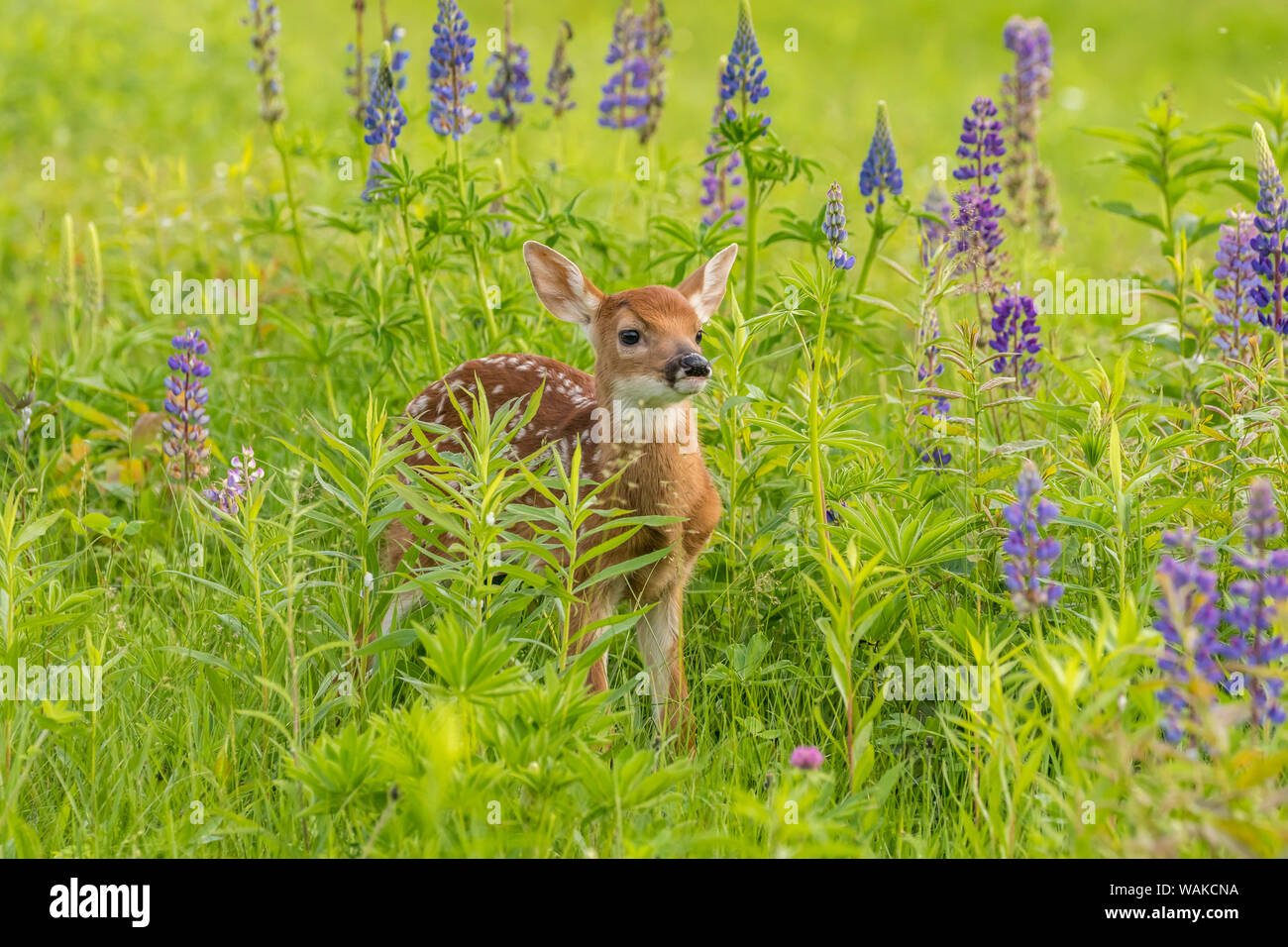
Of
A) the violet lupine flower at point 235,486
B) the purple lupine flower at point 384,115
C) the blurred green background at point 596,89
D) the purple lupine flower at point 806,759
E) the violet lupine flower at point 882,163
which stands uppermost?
the blurred green background at point 596,89

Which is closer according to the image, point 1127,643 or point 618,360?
point 1127,643

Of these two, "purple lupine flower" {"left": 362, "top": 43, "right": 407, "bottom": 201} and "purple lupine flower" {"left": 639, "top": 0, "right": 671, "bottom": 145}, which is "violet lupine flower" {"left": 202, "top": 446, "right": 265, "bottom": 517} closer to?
"purple lupine flower" {"left": 362, "top": 43, "right": 407, "bottom": 201}

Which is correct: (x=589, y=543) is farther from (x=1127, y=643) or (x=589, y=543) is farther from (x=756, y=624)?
(x=1127, y=643)

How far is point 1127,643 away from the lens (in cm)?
281

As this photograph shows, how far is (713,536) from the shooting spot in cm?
470

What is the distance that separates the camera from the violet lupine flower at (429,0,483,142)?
551 centimetres

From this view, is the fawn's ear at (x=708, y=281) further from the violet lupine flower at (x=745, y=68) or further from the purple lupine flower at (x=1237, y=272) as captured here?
the purple lupine flower at (x=1237, y=272)

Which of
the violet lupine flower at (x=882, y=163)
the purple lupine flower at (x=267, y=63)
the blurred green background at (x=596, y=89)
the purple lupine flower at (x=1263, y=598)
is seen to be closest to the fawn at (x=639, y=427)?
the violet lupine flower at (x=882, y=163)

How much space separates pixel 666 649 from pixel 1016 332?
1888mm

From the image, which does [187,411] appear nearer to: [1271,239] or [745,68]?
[745,68]

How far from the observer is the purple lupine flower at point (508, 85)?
20.2 feet

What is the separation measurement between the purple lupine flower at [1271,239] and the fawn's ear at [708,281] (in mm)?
1790
